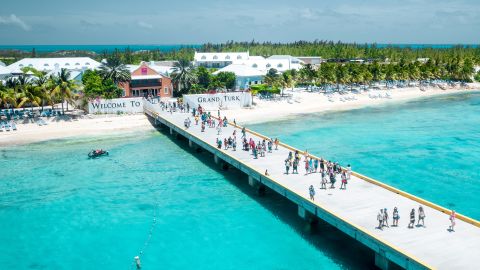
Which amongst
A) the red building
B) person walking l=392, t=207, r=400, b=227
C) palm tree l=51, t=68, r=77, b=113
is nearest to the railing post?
person walking l=392, t=207, r=400, b=227

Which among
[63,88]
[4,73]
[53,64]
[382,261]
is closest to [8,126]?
[63,88]

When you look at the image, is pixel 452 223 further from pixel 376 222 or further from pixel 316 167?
pixel 316 167

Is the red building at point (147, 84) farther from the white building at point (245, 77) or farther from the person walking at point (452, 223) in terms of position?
the person walking at point (452, 223)

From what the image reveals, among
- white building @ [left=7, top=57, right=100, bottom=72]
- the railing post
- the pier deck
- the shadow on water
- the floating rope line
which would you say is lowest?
the floating rope line

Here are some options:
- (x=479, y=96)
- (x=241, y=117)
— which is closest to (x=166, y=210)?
(x=241, y=117)

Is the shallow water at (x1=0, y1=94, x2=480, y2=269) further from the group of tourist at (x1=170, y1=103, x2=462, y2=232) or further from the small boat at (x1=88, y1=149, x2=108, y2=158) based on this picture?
the group of tourist at (x1=170, y1=103, x2=462, y2=232)

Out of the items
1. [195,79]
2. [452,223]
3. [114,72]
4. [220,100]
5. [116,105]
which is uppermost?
[114,72]
